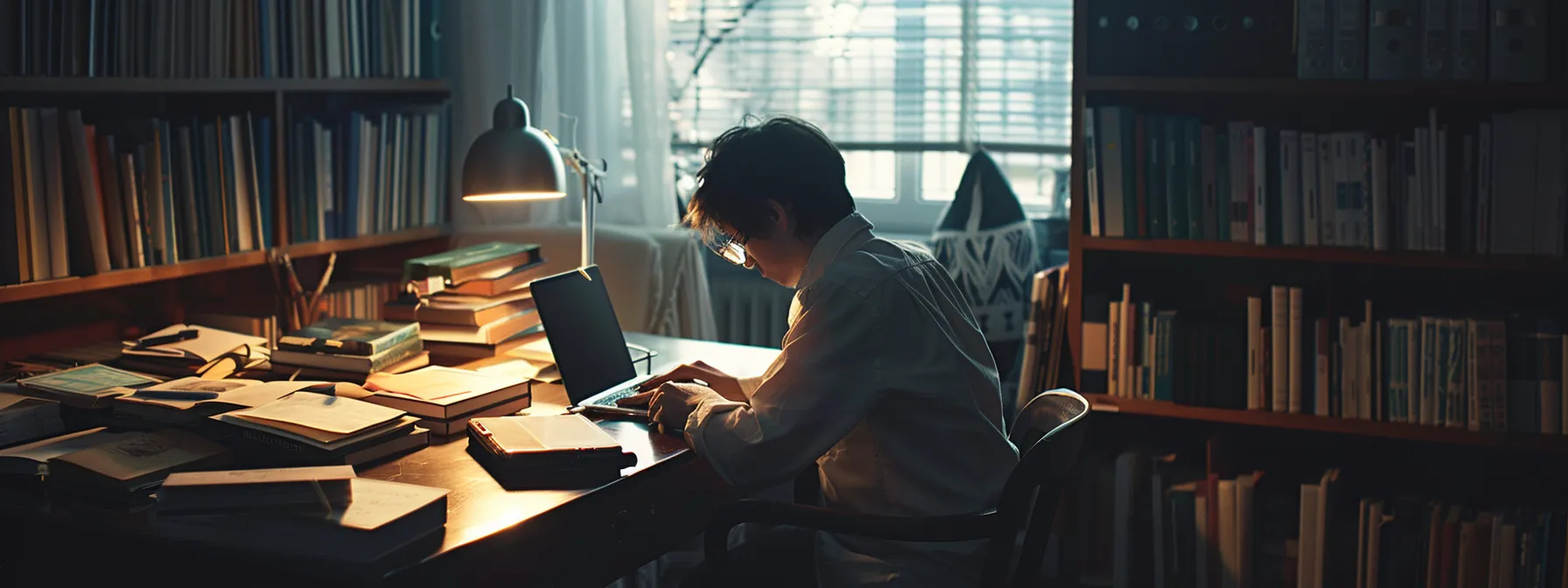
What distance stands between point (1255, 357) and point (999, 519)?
1.19 meters

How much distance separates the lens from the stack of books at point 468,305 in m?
2.22

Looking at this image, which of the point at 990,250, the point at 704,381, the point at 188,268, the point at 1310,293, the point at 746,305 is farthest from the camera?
the point at 746,305

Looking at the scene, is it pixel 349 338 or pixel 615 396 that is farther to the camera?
pixel 349 338

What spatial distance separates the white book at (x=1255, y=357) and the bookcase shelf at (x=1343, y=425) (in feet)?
0.09

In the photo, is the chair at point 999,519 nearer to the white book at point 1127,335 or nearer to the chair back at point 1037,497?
the chair back at point 1037,497

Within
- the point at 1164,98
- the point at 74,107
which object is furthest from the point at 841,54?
the point at 74,107

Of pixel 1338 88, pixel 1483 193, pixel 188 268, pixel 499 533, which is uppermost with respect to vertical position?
pixel 1338 88

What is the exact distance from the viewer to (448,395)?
1.72 metres

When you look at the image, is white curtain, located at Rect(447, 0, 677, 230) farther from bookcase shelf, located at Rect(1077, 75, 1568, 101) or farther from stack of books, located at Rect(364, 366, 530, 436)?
stack of books, located at Rect(364, 366, 530, 436)

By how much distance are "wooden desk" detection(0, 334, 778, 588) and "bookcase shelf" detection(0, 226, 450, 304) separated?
0.68m

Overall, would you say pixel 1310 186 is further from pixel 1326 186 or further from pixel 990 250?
pixel 990 250

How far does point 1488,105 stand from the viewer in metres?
2.35

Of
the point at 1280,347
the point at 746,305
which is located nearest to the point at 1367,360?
the point at 1280,347

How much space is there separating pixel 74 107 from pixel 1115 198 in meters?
1.94
